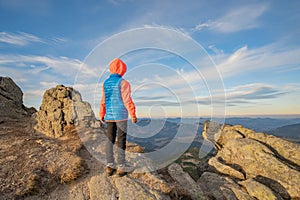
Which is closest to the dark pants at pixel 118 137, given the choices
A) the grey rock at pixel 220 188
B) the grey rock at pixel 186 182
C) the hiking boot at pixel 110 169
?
the hiking boot at pixel 110 169

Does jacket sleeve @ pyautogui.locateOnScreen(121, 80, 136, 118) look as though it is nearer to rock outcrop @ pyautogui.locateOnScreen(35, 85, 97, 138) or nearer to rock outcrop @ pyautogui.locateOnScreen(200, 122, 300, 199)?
rock outcrop @ pyautogui.locateOnScreen(200, 122, 300, 199)

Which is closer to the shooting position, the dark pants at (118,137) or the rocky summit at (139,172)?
the dark pants at (118,137)

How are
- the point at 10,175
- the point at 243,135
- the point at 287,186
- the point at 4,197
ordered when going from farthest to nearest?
the point at 243,135 → the point at 287,186 → the point at 10,175 → the point at 4,197

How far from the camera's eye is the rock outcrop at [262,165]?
36.0 ft

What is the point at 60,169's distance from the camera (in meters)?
11.2

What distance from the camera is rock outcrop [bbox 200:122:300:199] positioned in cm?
1097

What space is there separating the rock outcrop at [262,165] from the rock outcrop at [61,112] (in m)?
14.0

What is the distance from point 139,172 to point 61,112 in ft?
45.5

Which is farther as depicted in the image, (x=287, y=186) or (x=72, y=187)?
(x=287, y=186)

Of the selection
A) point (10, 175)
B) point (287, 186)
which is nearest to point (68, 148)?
point (10, 175)

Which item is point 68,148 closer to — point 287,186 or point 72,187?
point 72,187

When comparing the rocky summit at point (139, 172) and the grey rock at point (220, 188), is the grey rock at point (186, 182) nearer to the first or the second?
the rocky summit at point (139, 172)

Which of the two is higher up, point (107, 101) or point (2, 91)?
point (2, 91)

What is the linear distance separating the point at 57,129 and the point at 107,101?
1289 cm
